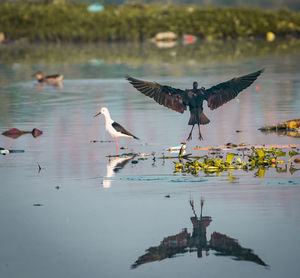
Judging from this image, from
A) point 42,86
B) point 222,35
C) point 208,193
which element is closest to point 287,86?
point 42,86

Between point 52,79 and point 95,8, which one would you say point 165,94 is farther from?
point 95,8

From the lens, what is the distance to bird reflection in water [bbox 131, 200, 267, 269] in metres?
8.46

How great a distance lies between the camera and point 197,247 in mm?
8758

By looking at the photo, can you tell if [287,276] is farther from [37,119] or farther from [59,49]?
[59,49]

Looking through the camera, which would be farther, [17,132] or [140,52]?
[140,52]

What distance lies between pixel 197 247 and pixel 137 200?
2.34m

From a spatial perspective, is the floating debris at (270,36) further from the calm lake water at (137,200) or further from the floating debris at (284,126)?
the floating debris at (284,126)

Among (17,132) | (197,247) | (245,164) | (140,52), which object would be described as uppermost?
(140,52)

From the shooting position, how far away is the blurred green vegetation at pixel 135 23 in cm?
5406

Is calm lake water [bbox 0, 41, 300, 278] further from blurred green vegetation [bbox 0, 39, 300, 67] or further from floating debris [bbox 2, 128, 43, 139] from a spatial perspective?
blurred green vegetation [bbox 0, 39, 300, 67]

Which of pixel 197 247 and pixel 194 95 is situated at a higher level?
pixel 194 95

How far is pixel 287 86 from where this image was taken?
26.2 meters

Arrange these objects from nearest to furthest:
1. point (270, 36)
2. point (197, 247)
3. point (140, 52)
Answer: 1. point (197, 247)
2. point (140, 52)
3. point (270, 36)

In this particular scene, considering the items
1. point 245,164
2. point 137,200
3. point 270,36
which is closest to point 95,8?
point 270,36
